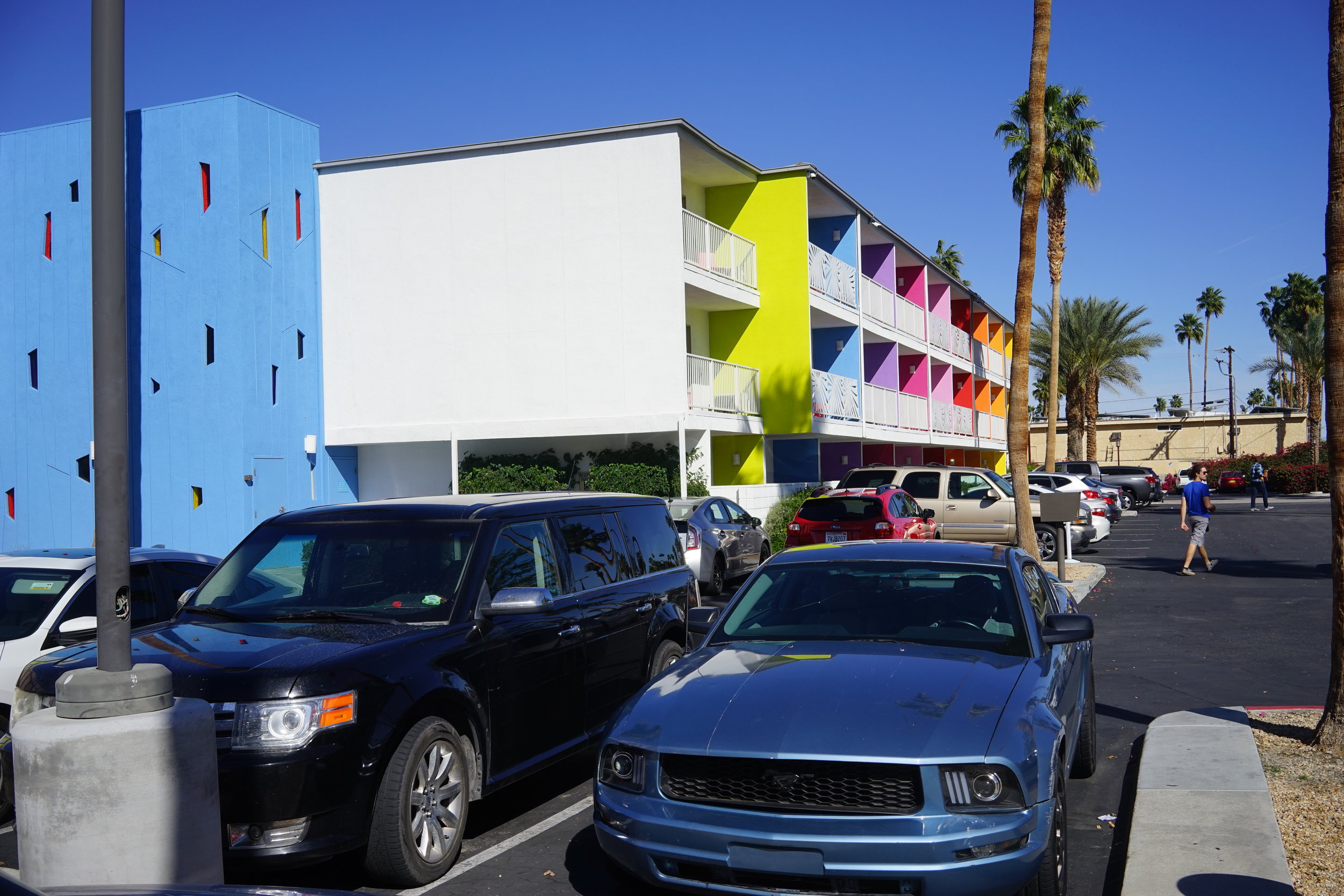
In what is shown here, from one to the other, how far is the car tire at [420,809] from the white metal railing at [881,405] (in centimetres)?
2748

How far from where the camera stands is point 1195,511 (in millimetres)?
20422

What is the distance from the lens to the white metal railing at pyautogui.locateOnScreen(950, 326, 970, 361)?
44781 millimetres

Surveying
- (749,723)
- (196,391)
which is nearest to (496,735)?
(749,723)

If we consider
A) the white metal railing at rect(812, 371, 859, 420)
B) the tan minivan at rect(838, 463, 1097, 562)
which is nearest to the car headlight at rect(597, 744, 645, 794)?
the tan minivan at rect(838, 463, 1097, 562)

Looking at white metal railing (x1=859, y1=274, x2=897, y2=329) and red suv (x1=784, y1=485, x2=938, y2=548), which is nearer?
red suv (x1=784, y1=485, x2=938, y2=548)

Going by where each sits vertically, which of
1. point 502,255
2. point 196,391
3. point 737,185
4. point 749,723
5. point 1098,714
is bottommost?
point 1098,714

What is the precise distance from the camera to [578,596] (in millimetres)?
7090

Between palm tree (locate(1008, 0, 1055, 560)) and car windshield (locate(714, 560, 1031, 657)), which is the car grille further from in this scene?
palm tree (locate(1008, 0, 1055, 560))

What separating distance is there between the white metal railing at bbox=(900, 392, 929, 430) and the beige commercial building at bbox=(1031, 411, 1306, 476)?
133 ft

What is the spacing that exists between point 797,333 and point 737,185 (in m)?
4.08

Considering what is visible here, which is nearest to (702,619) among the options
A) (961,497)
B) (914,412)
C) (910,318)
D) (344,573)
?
(344,573)

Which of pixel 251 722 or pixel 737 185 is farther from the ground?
pixel 737 185

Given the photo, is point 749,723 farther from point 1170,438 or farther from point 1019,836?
point 1170,438

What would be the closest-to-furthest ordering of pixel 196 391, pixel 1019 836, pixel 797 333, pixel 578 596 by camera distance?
1. pixel 1019 836
2. pixel 578 596
3. pixel 196 391
4. pixel 797 333
